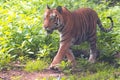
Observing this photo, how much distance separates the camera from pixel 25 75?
272 inches

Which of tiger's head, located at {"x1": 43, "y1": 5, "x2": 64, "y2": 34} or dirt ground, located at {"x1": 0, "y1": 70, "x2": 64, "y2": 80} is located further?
tiger's head, located at {"x1": 43, "y1": 5, "x2": 64, "y2": 34}

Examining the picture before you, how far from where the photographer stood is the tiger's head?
7.05m

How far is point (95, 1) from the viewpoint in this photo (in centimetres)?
1286

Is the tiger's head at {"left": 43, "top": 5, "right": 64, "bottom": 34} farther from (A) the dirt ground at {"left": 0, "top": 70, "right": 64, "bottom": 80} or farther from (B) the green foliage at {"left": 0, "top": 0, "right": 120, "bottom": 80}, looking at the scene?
(A) the dirt ground at {"left": 0, "top": 70, "right": 64, "bottom": 80}

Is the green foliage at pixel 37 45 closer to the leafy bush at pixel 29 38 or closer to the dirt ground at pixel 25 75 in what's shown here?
the leafy bush at pixel 29 38

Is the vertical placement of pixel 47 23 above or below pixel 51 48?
above

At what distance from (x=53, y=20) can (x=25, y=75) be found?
1.16 m

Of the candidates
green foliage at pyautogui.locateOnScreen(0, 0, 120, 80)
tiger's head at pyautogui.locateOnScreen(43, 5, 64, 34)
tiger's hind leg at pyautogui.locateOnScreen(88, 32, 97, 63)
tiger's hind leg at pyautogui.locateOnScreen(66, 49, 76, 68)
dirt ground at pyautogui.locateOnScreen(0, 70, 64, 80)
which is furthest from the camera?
tiger's hind leg at pyautogui.locateOnScreen(88, 32, 97, 63)

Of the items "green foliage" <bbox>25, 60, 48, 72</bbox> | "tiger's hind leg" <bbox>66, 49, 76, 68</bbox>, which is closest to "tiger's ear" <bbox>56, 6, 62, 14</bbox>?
"tiger's hind leg" <bbox>66, 49, 76, 68</bbox>

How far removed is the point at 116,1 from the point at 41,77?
7.49 metres

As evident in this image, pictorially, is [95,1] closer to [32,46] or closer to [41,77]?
[32,46]

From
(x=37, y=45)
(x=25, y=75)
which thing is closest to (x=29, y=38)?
(x=37, y=45)

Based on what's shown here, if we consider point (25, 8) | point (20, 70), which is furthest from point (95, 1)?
point (20, 70)

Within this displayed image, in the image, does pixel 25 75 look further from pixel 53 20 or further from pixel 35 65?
pixel 53 20
